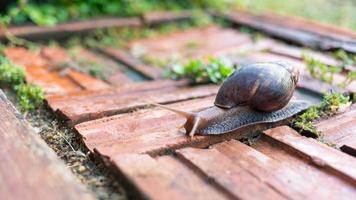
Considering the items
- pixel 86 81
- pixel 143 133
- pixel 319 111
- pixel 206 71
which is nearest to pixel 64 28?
pixel 86 81

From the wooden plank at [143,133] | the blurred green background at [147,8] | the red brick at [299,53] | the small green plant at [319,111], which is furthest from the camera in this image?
the blurred green background at [147,8]

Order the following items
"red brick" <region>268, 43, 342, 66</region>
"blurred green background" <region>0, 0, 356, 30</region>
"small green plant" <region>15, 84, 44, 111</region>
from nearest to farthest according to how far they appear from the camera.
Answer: "small green plant" <region>15, 84, 44, 111</region> → "red brick" <region>268, 43, 342, 66</region> → "blurred green background" <region>0, 0, 356, 30</region>

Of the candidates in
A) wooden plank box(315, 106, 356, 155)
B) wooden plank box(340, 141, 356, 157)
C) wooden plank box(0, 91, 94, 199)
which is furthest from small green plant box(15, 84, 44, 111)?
wooden plank box(340, 141, 356, 157)

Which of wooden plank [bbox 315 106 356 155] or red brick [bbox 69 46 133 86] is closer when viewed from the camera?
wooden plank [bbox 315 106 356 155]

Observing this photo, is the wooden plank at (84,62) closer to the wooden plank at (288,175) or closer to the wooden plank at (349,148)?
the wooden plank at (288,175)

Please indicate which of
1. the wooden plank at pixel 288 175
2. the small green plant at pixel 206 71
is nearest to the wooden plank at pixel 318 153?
the wooden plank at pixel 288 175

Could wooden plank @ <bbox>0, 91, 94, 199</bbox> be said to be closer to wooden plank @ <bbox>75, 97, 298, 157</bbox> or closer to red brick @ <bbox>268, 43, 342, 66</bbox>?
wooden plank @ <bbox>75, 97, 298, 157</bbox>

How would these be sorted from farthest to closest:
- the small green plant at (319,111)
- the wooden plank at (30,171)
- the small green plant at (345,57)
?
the small green plant at (345,57)
the small green plant at (319,111)
the wooden plank at (30,171)
